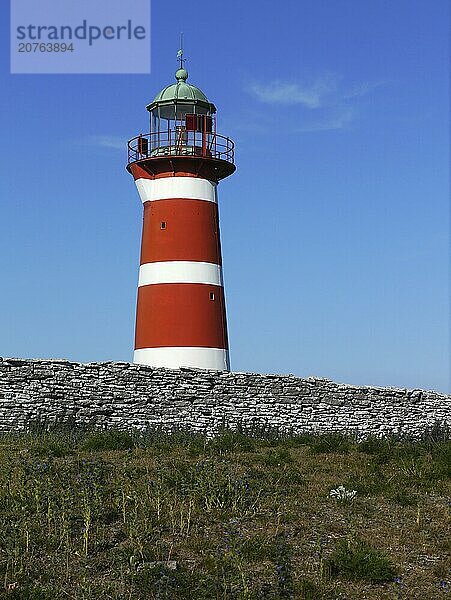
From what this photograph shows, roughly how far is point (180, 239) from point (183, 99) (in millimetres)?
4472

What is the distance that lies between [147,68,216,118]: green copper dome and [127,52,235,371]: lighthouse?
3cm

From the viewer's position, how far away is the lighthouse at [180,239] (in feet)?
74.3

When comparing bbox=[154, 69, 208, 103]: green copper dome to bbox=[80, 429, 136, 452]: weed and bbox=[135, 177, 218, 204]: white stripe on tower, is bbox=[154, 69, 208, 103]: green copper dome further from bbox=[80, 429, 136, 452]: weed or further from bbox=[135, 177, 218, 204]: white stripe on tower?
bbox=[80, 429, 136, 452]: weed

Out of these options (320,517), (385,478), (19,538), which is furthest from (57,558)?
(385,478)

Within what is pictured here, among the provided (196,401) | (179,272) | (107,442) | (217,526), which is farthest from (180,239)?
(217,526)

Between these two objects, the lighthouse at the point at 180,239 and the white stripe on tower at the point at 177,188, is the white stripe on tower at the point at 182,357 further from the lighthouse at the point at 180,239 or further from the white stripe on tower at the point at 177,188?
the white stripe on tower at the point at 177,188

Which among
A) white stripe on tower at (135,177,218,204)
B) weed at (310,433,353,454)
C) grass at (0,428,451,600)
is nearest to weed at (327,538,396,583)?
grass at (0,428,451,600)

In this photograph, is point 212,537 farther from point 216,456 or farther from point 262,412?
point 262,412

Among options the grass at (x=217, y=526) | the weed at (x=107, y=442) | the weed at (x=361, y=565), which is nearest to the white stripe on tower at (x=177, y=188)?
the weed at (x=107, y=442)

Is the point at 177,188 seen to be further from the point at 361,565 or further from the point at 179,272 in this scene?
the point at 361,565

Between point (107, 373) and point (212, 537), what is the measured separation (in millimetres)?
9660

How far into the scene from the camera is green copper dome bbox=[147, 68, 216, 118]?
24.2 metres

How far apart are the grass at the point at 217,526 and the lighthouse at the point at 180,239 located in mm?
8112

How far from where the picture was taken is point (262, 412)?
19766 mm
